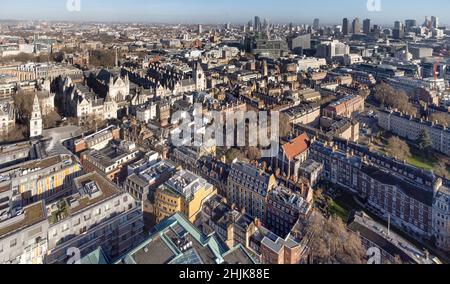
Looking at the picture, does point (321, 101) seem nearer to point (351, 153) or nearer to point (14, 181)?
point (351, 153)

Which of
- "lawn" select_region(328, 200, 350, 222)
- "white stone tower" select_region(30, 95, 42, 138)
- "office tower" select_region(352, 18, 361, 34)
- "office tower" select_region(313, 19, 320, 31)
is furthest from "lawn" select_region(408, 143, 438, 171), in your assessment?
"office tower" select_region(313, 19, 320, 31)

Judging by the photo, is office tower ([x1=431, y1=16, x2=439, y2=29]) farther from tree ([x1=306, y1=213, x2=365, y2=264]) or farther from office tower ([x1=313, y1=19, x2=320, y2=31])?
tree ([x1=306, y1=213, x2=365, y2=264])

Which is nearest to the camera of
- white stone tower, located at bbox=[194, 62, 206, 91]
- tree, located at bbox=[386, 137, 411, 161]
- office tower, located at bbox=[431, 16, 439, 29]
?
tree, located at bbox=[386, 137, 411, 161]

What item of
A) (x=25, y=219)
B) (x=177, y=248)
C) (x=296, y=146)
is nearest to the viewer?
(x=177, y=248)

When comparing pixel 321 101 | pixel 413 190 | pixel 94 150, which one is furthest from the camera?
pixel 321 101

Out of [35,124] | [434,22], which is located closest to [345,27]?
[434,22]

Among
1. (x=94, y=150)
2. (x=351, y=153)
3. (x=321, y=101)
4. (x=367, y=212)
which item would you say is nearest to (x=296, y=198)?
(x=367, y=212)

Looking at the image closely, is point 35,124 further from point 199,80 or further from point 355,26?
point 355,26
